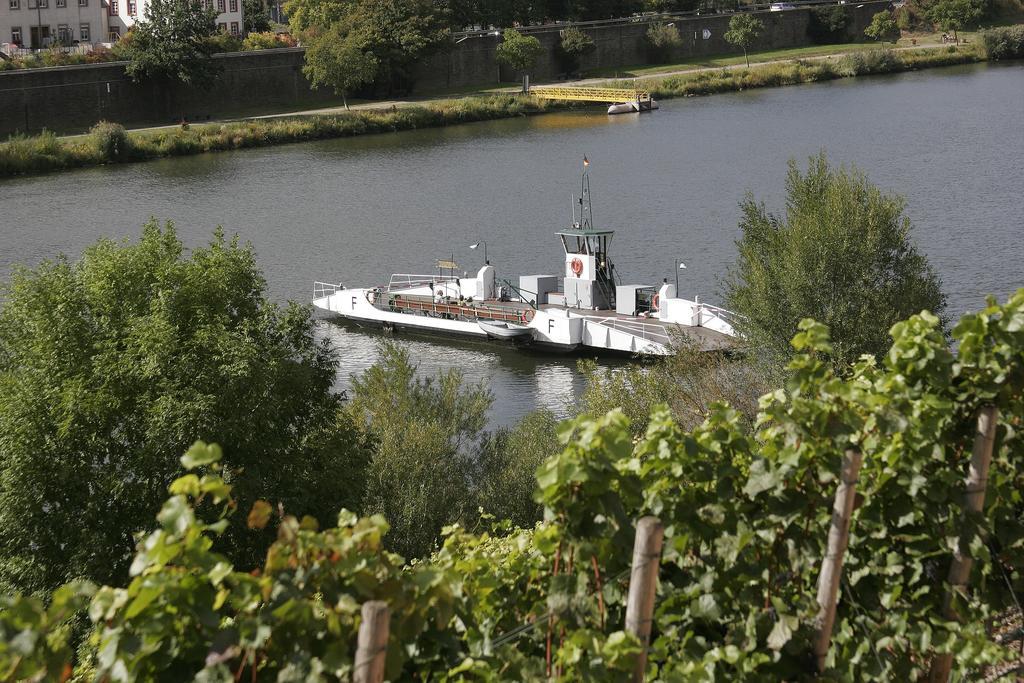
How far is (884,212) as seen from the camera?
19.9m

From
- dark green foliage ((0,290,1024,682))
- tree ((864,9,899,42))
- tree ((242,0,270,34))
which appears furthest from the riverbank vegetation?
tree ((864,9,899,42))

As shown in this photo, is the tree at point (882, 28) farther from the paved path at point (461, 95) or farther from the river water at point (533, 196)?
the river water at point (533, 196)

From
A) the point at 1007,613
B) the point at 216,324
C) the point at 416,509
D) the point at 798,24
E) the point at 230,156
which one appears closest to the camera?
the point at 1007,613

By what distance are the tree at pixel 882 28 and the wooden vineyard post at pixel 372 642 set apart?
80.9 meters

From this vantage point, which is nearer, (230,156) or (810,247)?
(810,247)

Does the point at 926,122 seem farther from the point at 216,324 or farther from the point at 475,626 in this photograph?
the point at 475,626

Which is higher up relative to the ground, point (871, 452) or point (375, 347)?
point (871, 452)

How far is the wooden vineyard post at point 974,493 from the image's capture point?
181 inches

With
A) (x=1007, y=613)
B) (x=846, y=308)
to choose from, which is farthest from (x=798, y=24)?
(x=1007, y=613)

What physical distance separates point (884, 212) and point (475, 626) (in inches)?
647

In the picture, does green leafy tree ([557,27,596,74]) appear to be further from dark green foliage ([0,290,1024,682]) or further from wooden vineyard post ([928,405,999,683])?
wooden vineyard post ([928,405,999,683])

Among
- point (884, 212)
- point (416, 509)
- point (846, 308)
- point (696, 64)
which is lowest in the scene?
point (416, 509)

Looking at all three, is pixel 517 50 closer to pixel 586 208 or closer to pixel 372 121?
pixel 372 121

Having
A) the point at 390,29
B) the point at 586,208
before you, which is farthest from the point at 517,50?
the point at 586,208
